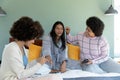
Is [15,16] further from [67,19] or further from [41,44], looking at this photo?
[67,19]

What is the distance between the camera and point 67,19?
3295 millimetres

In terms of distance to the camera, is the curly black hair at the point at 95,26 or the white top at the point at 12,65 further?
the curly black hair at the point at 95,26

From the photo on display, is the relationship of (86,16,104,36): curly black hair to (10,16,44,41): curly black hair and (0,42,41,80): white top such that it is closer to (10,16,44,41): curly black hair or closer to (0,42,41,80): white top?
(10,16,44,41): curly black hair

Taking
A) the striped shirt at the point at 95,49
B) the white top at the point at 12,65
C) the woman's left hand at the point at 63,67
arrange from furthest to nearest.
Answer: the striped shirt at the point at 95,49
the woman's left hand at the point at 63,67
the white top at the point at 12,65

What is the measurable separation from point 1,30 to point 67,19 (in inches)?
39.5

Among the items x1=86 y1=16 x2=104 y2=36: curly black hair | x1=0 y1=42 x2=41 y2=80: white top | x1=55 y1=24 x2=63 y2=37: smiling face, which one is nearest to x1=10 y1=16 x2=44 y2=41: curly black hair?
x1=0 y1=42 x2=41 y2=80: white top

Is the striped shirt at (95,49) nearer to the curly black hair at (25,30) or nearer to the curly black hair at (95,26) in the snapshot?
the curly black hair at (95,26)

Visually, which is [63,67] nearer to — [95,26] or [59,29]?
[59,29]

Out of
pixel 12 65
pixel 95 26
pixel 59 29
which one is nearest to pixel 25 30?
pixel 12 65

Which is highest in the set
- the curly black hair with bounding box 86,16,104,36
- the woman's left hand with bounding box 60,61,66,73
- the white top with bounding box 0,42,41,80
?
the curly black hair with bounding box 86,16,104,36

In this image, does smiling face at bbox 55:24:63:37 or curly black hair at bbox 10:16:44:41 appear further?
smiling face at bbox 55:24:63:37

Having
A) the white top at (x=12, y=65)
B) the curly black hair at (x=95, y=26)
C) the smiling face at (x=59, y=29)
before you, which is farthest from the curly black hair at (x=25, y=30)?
the curly black hair at (x=95, y=26)

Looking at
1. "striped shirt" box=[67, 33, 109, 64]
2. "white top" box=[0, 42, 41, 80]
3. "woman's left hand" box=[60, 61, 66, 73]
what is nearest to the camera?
"white top" box=[0, 42, 41, 80]

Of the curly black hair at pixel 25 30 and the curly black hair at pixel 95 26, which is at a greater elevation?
the curly black hair at pixel 95 26
